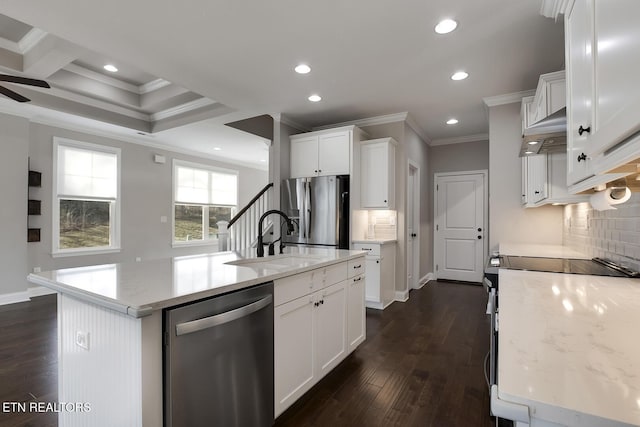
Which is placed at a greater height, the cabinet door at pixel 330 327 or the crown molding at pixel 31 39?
the crown molding at pixel 31 39

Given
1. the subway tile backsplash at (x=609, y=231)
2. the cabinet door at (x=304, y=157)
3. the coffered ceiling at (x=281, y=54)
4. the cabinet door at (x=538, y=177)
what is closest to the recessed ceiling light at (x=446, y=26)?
the coffered ceiling at (x=281, y=54)

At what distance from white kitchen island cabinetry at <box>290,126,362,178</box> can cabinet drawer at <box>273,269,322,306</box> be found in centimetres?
241

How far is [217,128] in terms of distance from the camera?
16.7ft

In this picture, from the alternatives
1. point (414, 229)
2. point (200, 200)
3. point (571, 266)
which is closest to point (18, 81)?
point (571, 266)

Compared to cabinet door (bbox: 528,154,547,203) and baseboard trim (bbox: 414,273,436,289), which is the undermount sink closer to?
cabinet door (bbox: 528,154,547,203)

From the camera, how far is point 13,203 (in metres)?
4.36

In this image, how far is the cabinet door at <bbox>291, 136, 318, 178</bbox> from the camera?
4535mm

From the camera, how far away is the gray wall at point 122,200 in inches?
173

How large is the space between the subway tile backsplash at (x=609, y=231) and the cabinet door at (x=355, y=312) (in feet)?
5.63

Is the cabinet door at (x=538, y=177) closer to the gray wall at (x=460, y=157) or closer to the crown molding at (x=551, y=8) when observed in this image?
the crown molding at (x=551, y=8)

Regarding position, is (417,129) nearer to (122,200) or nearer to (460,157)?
(460,157)

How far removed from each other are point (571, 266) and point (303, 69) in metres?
2.71

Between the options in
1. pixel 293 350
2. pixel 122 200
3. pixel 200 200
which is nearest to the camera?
pixel 293 350

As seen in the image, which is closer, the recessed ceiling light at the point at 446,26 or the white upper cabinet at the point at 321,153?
the recessed ceiling light at the point at 446,26
